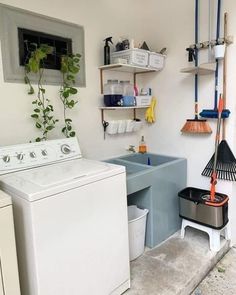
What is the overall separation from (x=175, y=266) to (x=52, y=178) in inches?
49.4

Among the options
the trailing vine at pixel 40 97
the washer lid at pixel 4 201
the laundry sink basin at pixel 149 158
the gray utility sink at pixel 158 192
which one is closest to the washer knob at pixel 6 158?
the trailing vine at pixel 40 97

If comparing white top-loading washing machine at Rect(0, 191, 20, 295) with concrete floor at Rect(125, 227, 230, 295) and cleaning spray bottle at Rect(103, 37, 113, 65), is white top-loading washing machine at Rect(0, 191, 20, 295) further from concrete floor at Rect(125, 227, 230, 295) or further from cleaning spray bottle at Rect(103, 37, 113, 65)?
cleaning spray bottle at Rect(103, 37, 113, 65)

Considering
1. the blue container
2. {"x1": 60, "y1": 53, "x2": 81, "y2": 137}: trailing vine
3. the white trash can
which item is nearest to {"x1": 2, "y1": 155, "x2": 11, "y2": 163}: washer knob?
{"x1": 60, "y1": 53, "x2": 81, "y2": 137}: trailing vine

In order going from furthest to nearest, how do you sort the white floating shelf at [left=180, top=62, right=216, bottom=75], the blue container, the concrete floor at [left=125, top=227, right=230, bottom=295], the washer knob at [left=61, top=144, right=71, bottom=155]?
the blue container, the white floating shelf at [left=180, top=62, right=216, bottom=75], the washer knob at [left=61, top=144, right=71, bottom=155], the concrete floor at [left=125, top=227, right=230, bottom=295]

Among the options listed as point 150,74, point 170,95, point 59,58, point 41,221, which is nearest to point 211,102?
point 170,95

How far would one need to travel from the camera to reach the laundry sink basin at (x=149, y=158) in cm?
269

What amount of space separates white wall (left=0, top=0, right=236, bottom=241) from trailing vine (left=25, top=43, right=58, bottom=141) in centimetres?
6

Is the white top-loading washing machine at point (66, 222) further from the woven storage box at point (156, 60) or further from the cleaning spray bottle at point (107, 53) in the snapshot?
the woven storage box at point (156, 60)

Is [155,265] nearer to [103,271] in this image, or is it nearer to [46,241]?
[103,271]

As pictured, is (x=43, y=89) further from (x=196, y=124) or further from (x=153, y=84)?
(x=196, y=124)

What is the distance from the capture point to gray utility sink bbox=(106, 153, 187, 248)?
83.0 inches

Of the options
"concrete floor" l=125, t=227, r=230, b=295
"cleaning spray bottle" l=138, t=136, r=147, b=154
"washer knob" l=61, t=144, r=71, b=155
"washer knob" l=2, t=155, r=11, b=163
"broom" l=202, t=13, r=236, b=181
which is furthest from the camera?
"cleaning spray bottle" l=138, t=136, r=147, b=154

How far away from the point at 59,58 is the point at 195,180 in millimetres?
1738

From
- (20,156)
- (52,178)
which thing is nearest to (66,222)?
(52,178)
